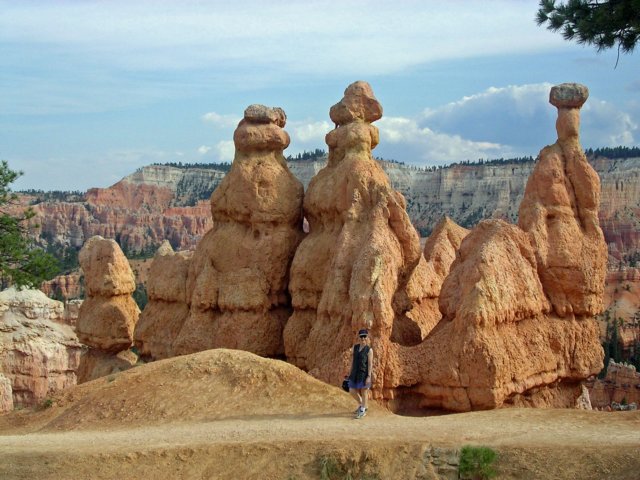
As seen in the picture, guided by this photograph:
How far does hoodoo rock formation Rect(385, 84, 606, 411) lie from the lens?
53.8 feet

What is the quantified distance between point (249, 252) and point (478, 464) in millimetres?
9864

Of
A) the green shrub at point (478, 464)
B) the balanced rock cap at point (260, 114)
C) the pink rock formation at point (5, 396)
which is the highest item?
the balanced rock cap at point (260, 114)

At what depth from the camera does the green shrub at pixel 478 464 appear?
12.2 m

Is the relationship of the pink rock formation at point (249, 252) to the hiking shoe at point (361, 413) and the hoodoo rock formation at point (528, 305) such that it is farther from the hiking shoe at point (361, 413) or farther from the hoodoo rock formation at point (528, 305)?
the hiking shoe at point (361, 413)

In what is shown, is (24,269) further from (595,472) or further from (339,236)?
(595,472)

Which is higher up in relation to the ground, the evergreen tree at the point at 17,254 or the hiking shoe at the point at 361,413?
the evergreen tree at the point at 17,254

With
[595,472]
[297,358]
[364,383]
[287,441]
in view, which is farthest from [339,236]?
[595,472]

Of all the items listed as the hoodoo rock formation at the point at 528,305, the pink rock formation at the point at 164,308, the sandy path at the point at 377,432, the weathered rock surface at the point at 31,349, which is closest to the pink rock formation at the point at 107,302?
the pink rock formation at the point at 164,308

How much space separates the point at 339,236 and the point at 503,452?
7061 millimetres

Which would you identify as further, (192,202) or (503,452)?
(192,202)

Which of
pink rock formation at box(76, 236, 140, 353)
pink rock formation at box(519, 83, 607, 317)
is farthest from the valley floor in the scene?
pink rock formation at box(76, 236, 140, 353)

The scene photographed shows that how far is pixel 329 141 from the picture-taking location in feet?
67.8

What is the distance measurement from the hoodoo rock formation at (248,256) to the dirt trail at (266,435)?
337cm

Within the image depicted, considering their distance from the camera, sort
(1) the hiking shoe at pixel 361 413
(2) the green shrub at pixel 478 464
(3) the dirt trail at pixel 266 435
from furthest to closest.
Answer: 1. (1) the hiking shoe at pixel 361 413
2. (3) the dirt trail at pixel 266 435
3. (2) the green shrub at pixel 478 464
